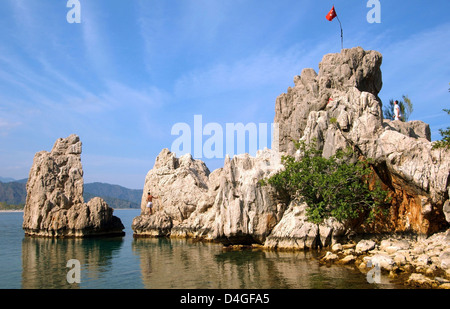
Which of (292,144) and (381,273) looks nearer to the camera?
(381,273)

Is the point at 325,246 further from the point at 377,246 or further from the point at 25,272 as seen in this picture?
the point at 25,272

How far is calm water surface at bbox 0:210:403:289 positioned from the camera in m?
24.6

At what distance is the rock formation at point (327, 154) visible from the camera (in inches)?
1275

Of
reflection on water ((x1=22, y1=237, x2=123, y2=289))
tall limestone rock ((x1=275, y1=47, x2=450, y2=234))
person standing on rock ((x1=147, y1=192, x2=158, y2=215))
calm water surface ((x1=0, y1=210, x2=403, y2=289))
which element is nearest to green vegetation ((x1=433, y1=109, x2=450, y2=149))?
tall limestone rock ((x1=275, y1=47, x2=450, y2=234))

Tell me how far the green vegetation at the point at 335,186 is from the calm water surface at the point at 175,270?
19.4 feet

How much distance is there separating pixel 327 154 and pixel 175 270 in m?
21.4

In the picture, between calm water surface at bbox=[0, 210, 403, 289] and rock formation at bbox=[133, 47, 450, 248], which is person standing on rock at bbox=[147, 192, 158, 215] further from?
calm water surface at bbox=[0, 210, 403, 289]

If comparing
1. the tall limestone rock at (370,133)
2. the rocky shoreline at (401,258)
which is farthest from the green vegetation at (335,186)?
the rocky shoreline at (401,258)

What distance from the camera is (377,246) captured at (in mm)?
32344

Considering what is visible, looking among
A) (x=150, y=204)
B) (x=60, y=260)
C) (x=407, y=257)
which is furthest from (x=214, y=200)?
(x=407, y=257)

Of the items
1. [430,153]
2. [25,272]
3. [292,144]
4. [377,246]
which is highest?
[292,144]
